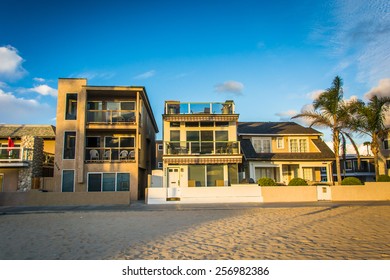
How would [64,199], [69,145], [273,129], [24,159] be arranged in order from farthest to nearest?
1. [273,129]
2. [69,145]
3. [24,159]
4. [64,199]

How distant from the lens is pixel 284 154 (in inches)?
1203

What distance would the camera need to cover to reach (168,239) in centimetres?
899

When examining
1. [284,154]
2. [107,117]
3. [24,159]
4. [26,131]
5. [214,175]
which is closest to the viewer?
[24,159]

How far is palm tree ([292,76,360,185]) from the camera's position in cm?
2525

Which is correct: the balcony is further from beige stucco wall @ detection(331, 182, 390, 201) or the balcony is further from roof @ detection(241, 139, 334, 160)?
beige stucco wall @ detection(331, 182, 390, 201)

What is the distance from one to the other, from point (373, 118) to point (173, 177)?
755 inches

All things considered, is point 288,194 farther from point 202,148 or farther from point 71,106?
point 71,106

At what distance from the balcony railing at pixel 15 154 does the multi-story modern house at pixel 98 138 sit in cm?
257

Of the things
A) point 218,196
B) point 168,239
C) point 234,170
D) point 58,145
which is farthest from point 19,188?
point 168,239

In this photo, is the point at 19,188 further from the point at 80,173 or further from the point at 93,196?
the point at 93,196

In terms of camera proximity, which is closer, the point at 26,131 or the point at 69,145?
the point at 69,145

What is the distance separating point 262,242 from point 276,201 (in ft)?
47.2

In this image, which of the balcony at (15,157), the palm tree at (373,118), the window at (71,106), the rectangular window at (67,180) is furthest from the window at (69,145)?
the palm tree at (373,118)

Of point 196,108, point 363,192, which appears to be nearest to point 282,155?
point 363,192
